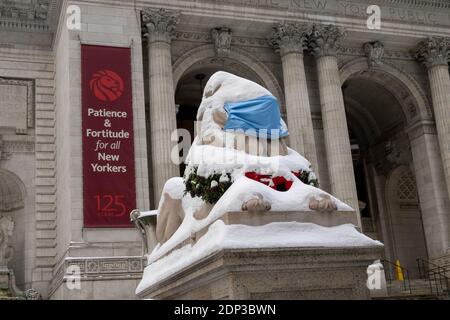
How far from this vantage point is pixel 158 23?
23.5 meters

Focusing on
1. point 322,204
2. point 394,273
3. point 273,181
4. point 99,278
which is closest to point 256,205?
point 273,181

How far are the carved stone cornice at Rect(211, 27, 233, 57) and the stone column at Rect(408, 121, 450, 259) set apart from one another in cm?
1011

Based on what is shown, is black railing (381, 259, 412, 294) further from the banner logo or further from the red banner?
the banner logo

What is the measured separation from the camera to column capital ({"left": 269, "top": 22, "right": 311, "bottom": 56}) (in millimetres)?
25328

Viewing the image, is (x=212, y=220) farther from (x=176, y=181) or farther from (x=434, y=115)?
(x=434, y=115)

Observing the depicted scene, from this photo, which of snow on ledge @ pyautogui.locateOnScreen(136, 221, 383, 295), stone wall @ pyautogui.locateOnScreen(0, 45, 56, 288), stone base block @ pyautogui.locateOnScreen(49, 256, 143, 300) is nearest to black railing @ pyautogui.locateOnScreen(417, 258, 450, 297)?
stone base block @ pyautogui.locateOnScreen(49, 256, 143, 300)

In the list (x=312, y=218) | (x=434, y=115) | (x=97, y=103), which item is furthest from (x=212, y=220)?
(x=434, y=115)

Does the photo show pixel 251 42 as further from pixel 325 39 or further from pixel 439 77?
pixel 439 77

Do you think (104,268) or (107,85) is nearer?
(104,268)

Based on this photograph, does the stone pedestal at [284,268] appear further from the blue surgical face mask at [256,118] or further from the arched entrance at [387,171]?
the arched entrance at [387,171]

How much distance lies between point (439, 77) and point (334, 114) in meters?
6.39

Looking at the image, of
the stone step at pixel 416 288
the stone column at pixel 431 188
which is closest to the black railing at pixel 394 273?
the stone step at pixel 416 288

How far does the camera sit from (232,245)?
5.99 metres
